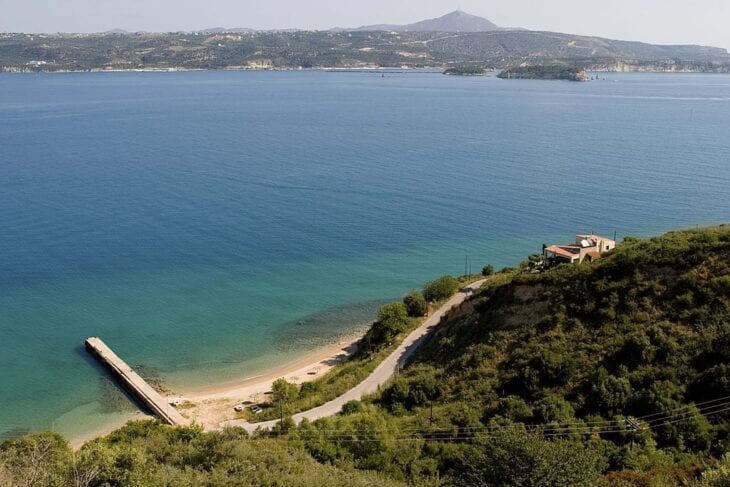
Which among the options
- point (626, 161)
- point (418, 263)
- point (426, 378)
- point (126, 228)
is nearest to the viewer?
point (426, 378)

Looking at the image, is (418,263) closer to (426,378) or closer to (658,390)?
(426,378)

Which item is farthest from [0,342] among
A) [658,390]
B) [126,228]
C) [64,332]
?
[658,390]

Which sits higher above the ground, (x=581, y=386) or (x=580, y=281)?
(x=580, y=281)

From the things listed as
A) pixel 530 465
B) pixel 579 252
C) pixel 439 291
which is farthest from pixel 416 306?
pixel 530 465

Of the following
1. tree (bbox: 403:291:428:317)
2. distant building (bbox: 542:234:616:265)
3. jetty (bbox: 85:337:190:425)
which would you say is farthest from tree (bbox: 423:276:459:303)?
jetty (bbox: 85:337:190:425)

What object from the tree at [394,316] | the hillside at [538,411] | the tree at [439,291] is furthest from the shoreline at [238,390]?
the tree at [439,291]

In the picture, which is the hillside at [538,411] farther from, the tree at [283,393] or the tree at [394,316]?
the tree at [394,316]

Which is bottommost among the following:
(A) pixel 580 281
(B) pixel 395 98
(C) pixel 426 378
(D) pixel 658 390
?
(C) pixel 426 378

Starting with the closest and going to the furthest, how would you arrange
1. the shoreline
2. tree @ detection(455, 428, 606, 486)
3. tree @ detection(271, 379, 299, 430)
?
tree @ detection(455, 428, 606, 486) → tree @ detection(271, 379, 299, 430) → the shoreline

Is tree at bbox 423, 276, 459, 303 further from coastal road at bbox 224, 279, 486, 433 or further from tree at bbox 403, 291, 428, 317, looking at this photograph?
tree at bbox 403, 291, 428, 317
